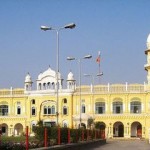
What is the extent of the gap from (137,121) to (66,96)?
1098 cm

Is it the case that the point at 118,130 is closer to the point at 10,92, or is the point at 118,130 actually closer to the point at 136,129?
the point at 136,129

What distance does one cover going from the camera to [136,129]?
66000 millimetres

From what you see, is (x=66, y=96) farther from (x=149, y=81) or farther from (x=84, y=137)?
(x=84, y=137)

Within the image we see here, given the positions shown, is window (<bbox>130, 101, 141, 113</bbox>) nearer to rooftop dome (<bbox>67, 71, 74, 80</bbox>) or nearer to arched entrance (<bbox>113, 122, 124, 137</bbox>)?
arched entrance (<bbox>113, 122, 124, 137</bbox>)

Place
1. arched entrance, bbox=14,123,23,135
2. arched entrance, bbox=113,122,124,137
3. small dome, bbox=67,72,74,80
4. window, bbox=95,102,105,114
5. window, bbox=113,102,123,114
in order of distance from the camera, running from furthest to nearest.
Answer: arched entrance, bbox=14,123,23,135
small dome, bbox=67,72,74,80
arched entrance, bbox=113,122,124,137
window, bbox=95,102,105,114
window, bbox=113,102,123,114

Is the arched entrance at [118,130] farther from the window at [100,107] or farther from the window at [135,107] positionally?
the window at [135,107]

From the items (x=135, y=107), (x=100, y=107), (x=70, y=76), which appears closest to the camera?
(x=135, y=107)

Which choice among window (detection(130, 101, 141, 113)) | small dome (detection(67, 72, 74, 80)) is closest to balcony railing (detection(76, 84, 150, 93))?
window (detection(130, 101, 141, 113))

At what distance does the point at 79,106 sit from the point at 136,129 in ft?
30.1

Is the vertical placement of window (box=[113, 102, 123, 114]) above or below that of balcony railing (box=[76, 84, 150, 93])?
below

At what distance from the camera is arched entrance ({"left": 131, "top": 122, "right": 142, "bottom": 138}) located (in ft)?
215

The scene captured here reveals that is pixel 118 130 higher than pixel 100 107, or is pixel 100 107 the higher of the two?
pixel 100 107

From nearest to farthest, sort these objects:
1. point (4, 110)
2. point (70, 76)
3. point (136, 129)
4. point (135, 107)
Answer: point (135, 107)
point (136, 129)
point (70, 76)
point (4, 110)

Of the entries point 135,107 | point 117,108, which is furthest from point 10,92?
point 135,107
